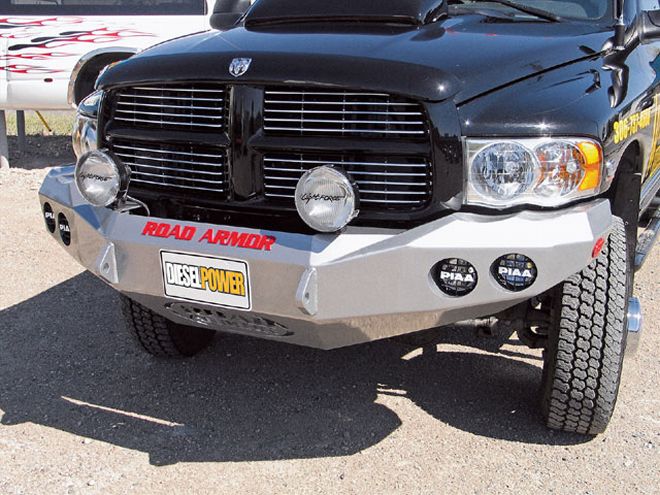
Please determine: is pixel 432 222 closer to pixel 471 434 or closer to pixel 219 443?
pixel 471 434

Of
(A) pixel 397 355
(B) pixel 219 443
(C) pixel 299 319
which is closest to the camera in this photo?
(C) pixel 299 319

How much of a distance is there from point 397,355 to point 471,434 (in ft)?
2.67

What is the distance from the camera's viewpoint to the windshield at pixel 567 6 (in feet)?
12.2

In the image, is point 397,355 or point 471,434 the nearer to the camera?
point 471,434

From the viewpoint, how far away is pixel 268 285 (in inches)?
111

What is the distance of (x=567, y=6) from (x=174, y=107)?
183 centimetres

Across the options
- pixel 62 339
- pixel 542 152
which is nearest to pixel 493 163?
pixel 542 152

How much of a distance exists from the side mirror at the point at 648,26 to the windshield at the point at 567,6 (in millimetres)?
145

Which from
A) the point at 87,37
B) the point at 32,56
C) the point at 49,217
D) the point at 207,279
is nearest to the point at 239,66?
the point at 207,279

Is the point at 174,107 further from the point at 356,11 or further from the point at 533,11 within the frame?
the point at 533,11

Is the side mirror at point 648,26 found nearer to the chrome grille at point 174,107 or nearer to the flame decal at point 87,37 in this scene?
the chrome grille at point 174,107

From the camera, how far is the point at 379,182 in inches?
113

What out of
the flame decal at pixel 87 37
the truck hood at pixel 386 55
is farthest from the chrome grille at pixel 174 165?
the flame decal at pixel 87 37

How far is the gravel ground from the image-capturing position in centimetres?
306
